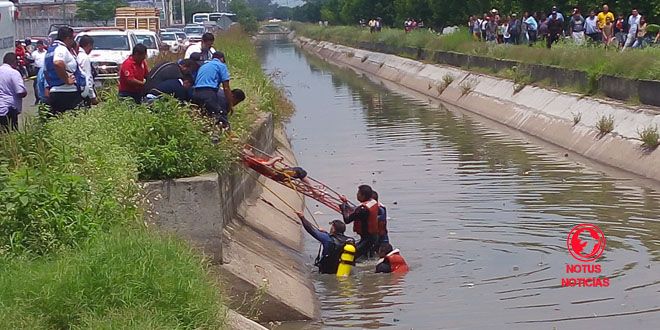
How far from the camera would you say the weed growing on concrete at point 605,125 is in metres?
24.5

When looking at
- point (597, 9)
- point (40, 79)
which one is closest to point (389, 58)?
point (597, 9)

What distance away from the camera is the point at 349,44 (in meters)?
86.9

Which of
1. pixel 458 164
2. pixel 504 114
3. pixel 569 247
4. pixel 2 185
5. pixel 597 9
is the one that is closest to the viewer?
pixel 2 185

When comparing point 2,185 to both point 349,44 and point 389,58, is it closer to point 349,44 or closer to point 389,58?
point 389,58

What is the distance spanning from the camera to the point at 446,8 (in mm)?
65562

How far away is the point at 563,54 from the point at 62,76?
19973mm

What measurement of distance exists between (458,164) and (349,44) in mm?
63038

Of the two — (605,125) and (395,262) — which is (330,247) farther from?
(605,125)

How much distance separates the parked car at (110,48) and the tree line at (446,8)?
16461 millimetres

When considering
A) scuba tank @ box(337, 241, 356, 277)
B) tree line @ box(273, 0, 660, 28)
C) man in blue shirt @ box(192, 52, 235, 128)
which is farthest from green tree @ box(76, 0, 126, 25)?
scuba tank @ box(337, 241, 356, 277)

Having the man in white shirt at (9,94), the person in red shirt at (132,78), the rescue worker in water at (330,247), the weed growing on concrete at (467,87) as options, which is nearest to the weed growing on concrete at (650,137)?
the rescue worker in water at (330,247)

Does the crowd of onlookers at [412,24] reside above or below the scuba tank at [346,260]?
below

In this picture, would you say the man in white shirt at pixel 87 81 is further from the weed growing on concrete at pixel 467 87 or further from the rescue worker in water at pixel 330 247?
the weed growing on concrete at pixel 467 87

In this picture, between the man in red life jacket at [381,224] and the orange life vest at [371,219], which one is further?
the man in red life jacket at [381,224]
